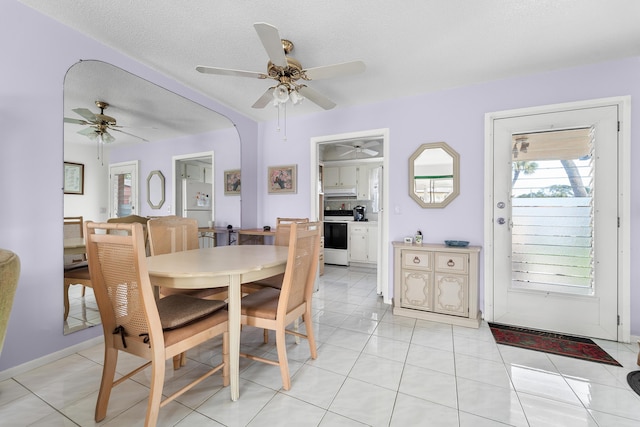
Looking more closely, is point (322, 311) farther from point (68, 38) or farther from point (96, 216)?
point (68, 38)

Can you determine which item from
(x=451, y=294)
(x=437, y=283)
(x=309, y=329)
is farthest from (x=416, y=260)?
→ (x=309, y=329)

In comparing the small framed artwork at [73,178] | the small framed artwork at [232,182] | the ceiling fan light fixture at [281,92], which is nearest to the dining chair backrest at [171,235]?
the small framed artwork at [73,178]

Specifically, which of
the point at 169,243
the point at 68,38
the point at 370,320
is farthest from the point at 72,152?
the point at 370,320

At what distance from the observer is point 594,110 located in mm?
2510

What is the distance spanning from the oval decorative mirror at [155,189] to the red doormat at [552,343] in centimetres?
366

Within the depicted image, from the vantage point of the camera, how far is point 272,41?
1.69 m

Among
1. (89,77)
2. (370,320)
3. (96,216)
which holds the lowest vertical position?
(370,320)

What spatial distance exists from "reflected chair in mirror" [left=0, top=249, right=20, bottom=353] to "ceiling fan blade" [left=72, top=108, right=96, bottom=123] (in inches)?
82.2

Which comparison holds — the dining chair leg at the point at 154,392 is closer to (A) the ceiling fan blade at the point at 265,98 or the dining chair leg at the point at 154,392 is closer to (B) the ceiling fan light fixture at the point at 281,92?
(B) the ceiling fan light fixture at the point at 281,92

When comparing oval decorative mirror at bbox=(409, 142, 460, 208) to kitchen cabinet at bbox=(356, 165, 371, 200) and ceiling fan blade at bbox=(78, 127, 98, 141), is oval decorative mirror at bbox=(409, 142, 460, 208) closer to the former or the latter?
kitchen cabinet at bbox=(356, 165, 371, 200)

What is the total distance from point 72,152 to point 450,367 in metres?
3.40

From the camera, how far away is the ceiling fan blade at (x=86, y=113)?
2221 mm

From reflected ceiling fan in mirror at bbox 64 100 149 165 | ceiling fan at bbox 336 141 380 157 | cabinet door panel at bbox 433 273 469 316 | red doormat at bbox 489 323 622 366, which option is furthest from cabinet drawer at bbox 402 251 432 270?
reflected ceiling fan in mirror at bbox 64 100 149 165

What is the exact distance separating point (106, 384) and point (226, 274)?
0.84m
